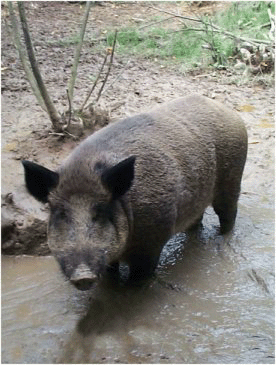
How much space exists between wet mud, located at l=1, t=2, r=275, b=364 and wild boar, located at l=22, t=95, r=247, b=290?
0.33 metres

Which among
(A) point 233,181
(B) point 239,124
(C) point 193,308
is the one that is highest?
(B) point 239,124

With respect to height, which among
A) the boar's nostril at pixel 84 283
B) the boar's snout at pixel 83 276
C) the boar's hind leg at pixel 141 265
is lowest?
the boar's hind leg at pixel 141 265

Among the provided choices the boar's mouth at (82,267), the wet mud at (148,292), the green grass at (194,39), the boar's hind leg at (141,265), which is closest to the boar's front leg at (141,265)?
the boar's hind leg at (141,265)

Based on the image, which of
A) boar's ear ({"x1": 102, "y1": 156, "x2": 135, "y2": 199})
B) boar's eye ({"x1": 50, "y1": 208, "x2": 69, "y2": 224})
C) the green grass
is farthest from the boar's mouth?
the green grass

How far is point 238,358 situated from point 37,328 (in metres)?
1.44

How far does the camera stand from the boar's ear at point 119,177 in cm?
370

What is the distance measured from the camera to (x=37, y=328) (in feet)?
13.2

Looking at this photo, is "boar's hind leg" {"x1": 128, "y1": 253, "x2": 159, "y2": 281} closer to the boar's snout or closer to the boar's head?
the boar's head

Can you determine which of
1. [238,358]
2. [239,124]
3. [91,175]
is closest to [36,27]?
[239,124]

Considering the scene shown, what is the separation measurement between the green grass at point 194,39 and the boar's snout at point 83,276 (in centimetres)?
713

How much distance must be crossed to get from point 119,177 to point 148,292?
124 centimetres

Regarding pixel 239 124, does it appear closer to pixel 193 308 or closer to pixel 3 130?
pixel 193 308

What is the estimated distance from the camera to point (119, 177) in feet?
12.4

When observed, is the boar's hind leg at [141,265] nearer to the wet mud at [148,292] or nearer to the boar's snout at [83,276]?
the wet mud at [148,292]
